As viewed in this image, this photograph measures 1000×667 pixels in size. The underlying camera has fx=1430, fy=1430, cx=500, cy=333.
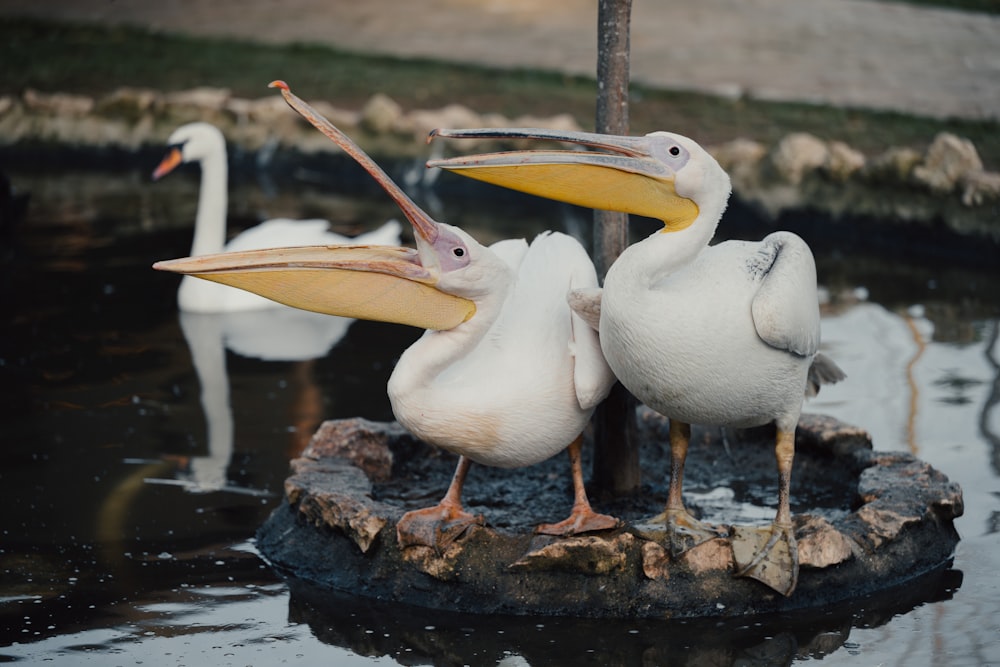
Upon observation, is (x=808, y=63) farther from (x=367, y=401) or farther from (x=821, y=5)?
(x=367, y=401)

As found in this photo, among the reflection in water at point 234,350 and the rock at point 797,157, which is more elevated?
the rock at point 797,157

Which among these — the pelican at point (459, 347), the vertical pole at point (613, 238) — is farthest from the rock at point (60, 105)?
the pelican at point (459, 347)

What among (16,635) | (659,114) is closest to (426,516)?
(16,635)

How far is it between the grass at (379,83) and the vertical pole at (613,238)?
4739 millimetres

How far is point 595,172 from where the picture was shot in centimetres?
360

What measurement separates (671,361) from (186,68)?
8.47 metres

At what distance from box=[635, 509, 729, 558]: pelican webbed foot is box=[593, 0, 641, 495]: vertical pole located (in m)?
0.56

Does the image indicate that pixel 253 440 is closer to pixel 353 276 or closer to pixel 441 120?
pixel 353 276

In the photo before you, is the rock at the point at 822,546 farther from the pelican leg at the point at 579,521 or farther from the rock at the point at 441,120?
the rock at the point at 441,120

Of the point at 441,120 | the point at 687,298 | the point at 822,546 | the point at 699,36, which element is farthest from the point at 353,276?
the point at 699,36

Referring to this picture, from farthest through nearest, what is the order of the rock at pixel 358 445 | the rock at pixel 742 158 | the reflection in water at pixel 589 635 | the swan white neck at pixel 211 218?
the rock at pixel 742 158, the swan white neck at pixel 211 218, the rock at pixel 358 445, the reflection in water at pixel 589 635

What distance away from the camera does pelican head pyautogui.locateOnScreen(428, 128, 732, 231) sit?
11.7ft

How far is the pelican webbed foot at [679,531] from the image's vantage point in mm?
3703

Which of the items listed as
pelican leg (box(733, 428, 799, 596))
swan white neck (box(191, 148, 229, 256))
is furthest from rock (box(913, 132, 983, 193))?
pelican leg (box(733, 428, 799, 596))
